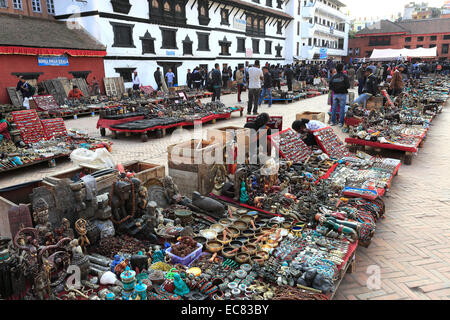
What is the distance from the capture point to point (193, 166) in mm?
5301

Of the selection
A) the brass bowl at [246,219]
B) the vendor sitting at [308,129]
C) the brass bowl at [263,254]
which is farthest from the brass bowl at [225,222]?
the vendor sitting at [308,129]

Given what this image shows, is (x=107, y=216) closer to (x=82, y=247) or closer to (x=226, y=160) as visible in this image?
(x=82, y=247)

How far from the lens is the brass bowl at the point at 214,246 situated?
12.4 feet

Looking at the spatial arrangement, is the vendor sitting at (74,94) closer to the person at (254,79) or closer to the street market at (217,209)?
the street market at (217,209)

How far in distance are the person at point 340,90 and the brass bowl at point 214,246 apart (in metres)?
8.12

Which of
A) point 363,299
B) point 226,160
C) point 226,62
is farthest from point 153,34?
point 363,299

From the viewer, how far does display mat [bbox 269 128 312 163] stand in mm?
6535

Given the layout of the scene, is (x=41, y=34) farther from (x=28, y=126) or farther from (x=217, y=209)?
(x=217, y=209)

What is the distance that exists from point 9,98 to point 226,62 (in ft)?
58.1

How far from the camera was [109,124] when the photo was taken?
9.89 m

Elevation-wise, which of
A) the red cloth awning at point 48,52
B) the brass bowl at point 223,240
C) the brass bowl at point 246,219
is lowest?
the brass bowl at point 223,240

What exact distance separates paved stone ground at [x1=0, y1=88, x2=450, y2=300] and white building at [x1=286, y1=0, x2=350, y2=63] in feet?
104

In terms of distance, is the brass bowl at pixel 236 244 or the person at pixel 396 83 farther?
the person at pixel 396 83

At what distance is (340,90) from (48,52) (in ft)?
43.0
